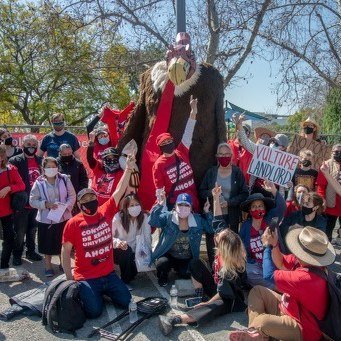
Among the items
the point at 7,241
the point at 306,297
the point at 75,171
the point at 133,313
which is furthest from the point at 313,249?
the point at 7,241

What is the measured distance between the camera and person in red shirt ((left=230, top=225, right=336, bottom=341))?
129 inches

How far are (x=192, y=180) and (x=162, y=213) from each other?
636 millimetres

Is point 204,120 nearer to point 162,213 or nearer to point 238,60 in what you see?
point 162,213

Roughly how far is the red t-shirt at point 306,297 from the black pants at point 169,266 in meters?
1.78

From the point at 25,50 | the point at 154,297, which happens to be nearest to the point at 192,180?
the point at 154,297

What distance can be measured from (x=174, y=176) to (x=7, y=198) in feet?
6.76

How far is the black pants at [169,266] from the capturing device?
5.04m

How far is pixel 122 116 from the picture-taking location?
21.7ft

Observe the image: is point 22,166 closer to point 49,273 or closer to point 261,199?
point 49,273

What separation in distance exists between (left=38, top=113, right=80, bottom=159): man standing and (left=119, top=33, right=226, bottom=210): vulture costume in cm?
116

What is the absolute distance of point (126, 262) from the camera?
5066mm

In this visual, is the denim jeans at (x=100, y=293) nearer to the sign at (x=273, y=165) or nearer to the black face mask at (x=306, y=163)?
the sign at (x=273, y=165)

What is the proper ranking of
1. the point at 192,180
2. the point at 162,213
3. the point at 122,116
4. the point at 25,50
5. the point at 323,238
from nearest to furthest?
the point at 323,238 → the point at 162,213 → the point at 192,180 → the point at 122,116 → the point at 25,50

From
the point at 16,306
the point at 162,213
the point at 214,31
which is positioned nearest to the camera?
the point at 16,306
